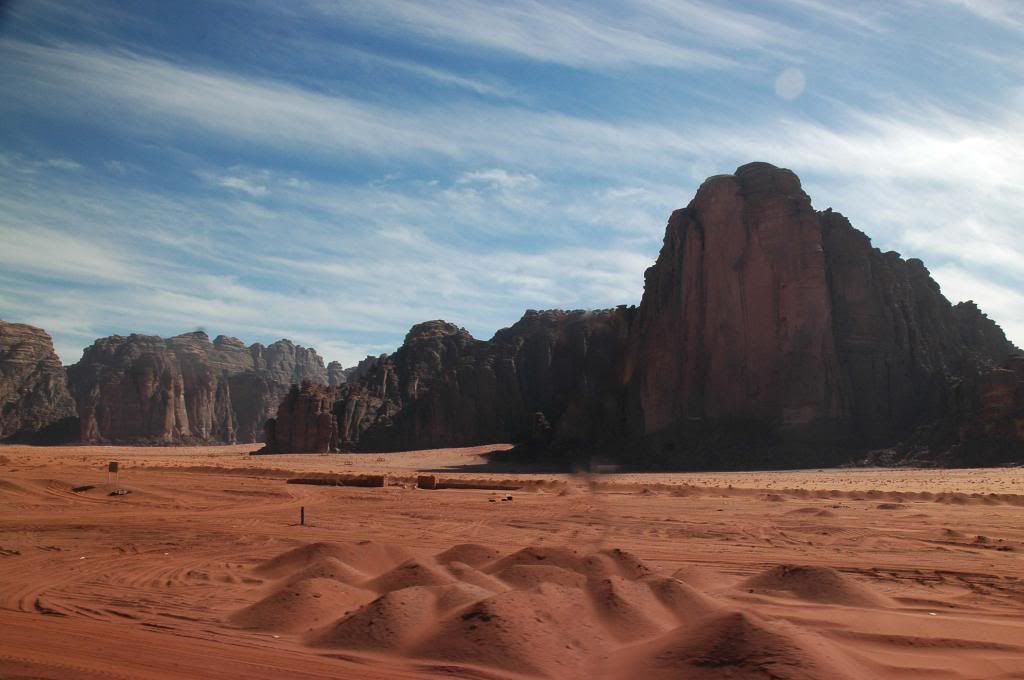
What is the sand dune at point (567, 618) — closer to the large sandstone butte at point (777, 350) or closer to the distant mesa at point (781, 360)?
the distant mesa at point (781, 360)

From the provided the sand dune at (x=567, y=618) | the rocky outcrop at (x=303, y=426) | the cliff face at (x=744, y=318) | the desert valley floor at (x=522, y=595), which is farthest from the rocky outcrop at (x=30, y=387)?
the sand dune at (x=567, y=618)

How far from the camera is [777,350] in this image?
58.6 meters

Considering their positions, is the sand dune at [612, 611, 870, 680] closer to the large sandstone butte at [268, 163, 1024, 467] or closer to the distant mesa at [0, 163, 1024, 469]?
the distant mesa at [0, 163, 1024, 469]

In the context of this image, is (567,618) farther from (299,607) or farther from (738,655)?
(299,607)

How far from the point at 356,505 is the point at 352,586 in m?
15.3

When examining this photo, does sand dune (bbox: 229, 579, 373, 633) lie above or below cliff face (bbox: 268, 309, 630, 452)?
below

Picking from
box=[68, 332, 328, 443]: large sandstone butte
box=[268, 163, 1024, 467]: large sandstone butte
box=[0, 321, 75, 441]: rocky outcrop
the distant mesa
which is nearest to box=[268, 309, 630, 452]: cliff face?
the distant mesa

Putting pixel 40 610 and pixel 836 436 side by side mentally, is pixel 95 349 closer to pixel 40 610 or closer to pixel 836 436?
pixel 836 436

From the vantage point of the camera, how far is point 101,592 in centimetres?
1155

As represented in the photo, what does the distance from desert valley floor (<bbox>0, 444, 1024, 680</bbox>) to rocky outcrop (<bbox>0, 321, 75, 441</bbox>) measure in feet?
479

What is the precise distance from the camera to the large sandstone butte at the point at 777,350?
54.1 meters

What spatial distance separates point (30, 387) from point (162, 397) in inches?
1008

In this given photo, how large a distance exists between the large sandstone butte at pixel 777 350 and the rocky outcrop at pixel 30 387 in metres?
117

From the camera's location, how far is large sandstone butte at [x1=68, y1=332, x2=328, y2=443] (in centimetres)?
14762
